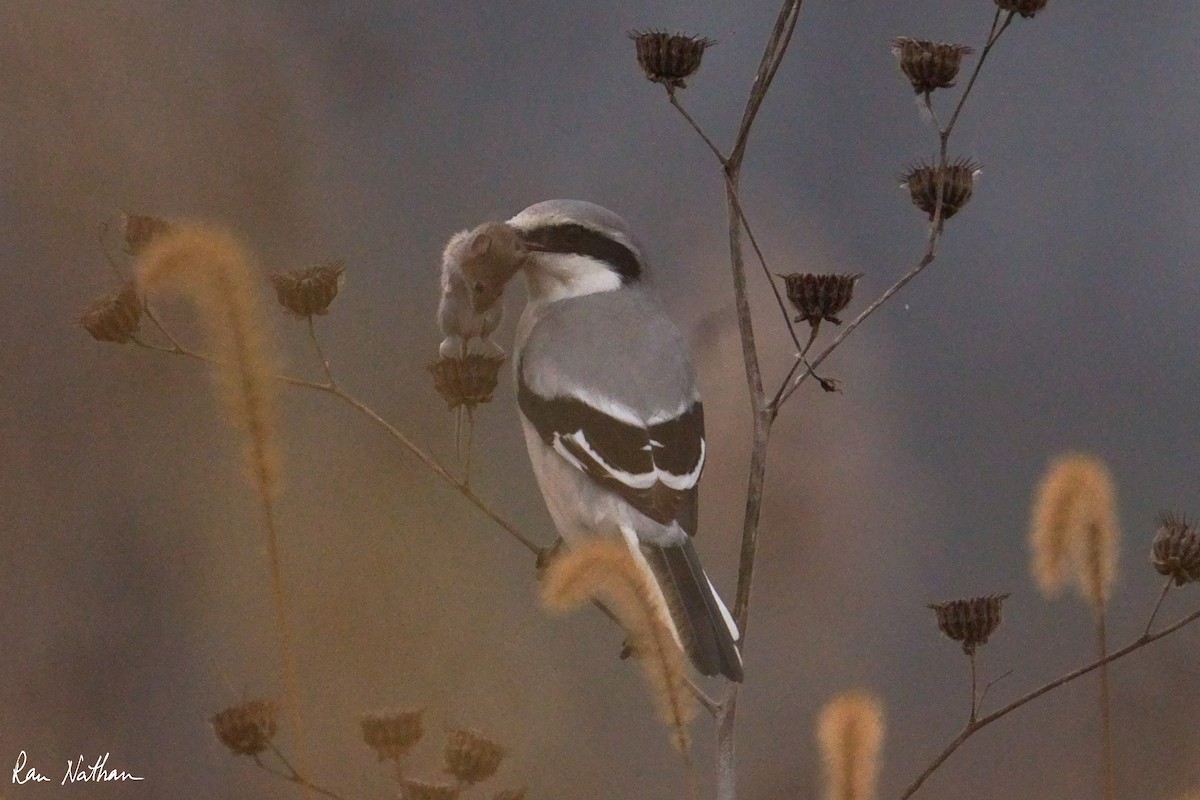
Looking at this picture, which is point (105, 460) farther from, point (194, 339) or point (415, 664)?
point (415, 664)

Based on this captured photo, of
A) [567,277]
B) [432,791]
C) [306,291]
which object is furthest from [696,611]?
[567,277]

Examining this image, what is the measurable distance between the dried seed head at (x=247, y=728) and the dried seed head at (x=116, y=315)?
0.34m

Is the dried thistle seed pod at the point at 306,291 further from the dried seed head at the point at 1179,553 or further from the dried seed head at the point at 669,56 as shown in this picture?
the dried seed head at the point at 1179,553

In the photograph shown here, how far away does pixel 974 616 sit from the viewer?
1.24 metres

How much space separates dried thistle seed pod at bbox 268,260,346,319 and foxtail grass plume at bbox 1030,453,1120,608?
2.03 ft

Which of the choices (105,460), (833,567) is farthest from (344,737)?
(833,567)

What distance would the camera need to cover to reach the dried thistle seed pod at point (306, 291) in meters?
1.32

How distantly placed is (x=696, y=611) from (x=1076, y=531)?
364 millimetres

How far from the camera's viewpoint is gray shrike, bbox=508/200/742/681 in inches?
60.4

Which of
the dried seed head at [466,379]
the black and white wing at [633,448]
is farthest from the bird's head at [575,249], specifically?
the dried seed head at [466,379]

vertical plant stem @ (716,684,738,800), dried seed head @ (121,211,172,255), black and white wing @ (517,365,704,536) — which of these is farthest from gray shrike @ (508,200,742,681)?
dried seed head @ (121,211,172,255)

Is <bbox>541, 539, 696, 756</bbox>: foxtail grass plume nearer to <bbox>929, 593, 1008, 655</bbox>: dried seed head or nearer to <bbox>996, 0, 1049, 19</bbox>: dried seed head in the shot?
<bbox>929, 593, 1008, 655</bbox>: dried seed head

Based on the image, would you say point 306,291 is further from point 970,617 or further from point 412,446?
point 970,617

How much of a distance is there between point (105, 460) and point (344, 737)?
0.49 metres
